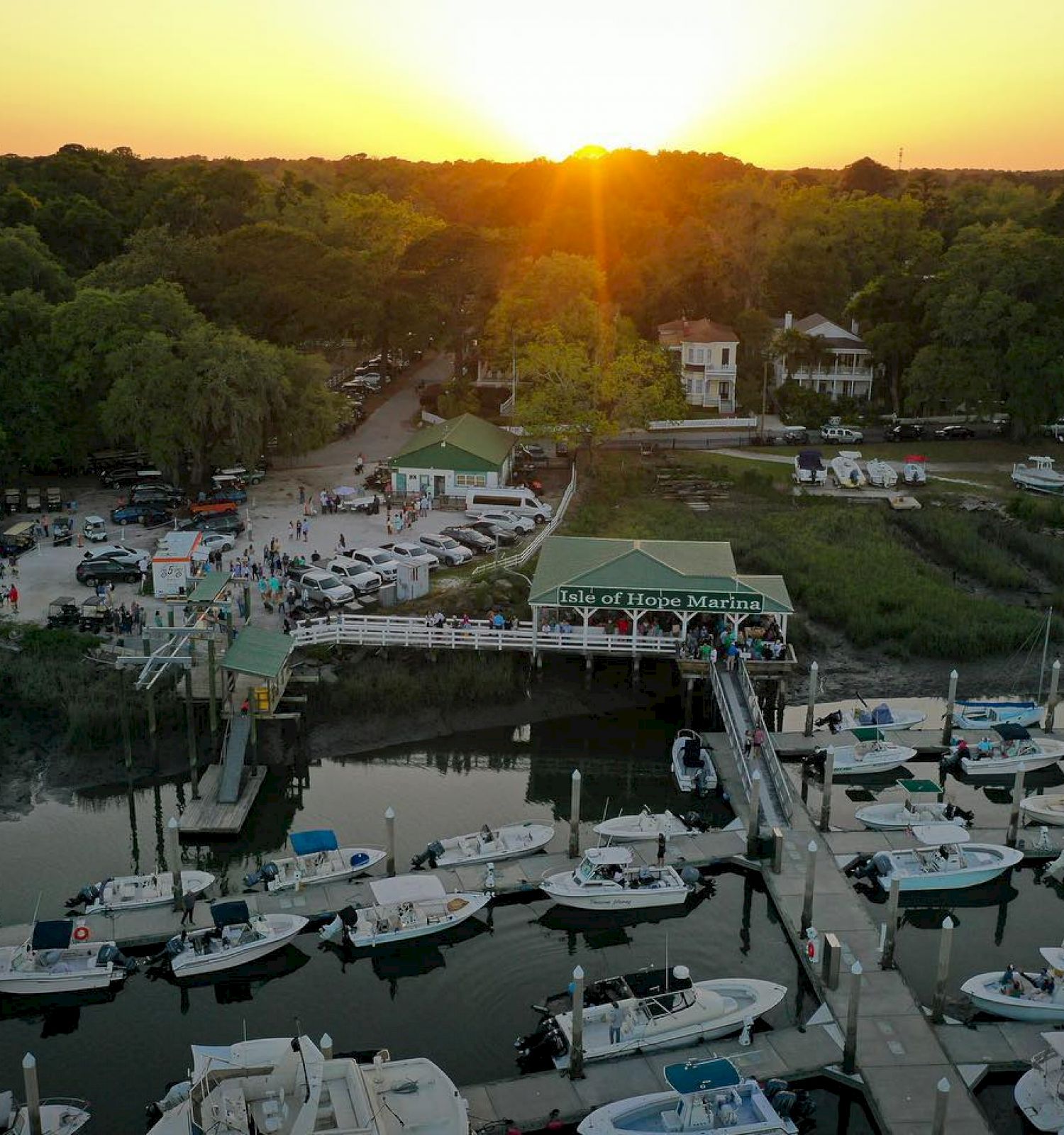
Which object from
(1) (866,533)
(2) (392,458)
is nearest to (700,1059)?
(1) (866,533)

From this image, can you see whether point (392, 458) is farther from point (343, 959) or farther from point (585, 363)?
point (343, 959)

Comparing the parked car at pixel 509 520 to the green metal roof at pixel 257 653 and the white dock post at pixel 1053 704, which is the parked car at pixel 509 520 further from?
the white dock post at pixel 1053 704

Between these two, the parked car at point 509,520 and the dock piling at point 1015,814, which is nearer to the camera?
the dock piling at point 1015,814

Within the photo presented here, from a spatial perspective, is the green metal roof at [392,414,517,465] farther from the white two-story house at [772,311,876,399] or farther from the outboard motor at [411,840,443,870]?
the outboard motor at [411,840,443,870]

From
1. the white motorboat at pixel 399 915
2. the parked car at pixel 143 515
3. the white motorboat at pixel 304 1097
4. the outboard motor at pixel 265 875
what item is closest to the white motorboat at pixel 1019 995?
the white motorboat at pixel 304 1097

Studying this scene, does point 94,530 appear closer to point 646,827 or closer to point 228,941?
point 228,941
